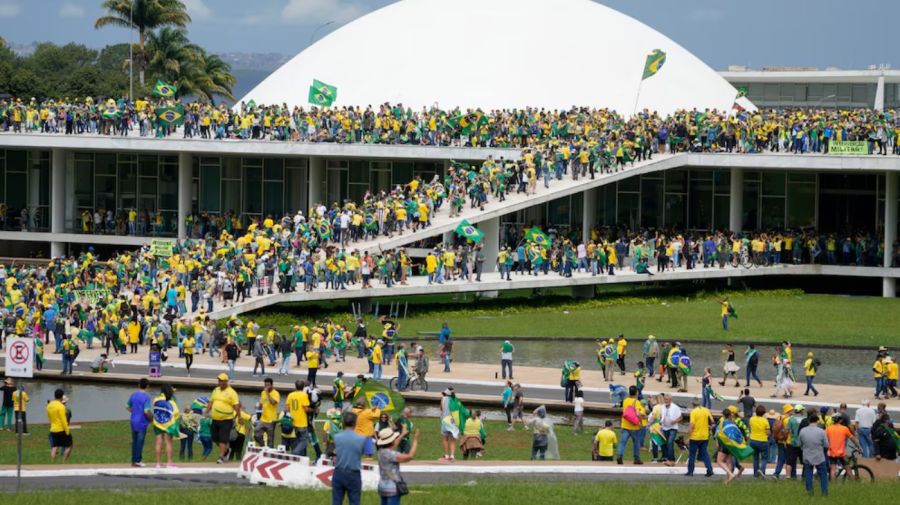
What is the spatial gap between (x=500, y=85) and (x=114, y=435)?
40703 mm

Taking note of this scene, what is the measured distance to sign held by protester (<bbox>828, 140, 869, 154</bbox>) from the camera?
51763 millimetres

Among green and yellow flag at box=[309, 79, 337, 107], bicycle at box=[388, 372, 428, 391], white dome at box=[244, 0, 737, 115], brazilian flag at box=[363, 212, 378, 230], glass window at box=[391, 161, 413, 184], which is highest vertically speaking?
white dome at box=[244, 0, 737, 115]

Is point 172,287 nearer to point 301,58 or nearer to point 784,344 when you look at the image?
point 784,344

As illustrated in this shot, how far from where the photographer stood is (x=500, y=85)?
214 ft

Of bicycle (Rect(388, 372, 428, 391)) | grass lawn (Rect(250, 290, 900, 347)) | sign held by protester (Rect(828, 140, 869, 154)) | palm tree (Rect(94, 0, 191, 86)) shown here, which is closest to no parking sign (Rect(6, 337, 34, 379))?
bicycle (Rect(388, 372, 428, 391))

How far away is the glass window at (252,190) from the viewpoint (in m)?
61.9

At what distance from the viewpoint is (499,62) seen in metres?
66.8

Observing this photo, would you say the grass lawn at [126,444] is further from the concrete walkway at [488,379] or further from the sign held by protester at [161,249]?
the sign held by protester at [161,249]

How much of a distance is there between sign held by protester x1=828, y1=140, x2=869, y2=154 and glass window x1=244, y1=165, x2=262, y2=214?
22232 millimetres

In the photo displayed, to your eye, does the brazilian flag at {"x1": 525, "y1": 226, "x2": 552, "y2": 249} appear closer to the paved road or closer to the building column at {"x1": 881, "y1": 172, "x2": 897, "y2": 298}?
the building column at {"x1": 881, "y1": 172, "x2": 897, "y2": 298}

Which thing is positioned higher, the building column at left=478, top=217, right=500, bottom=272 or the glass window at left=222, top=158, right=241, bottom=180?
the glass window at left=222, top=158, right=241, bottom=180

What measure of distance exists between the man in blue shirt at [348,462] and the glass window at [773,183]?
147 ft

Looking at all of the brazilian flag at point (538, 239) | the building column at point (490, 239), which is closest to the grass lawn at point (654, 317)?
the brazilian flag at point (538, 239)

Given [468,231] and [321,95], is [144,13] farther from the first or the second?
[468,231]
